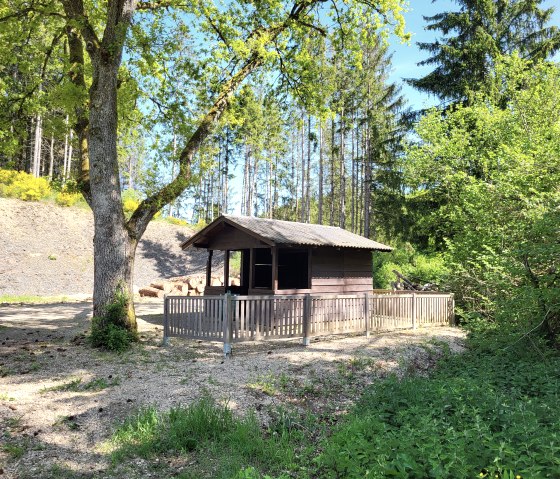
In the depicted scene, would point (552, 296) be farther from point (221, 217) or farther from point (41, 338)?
point (41, 338)

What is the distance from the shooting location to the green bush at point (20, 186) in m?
29.3

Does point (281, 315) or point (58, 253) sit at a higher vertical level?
point (58, 253)

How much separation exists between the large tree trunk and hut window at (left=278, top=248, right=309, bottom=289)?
7541 millimetres

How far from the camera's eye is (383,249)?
16.0 m

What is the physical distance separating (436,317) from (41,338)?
11.4 m

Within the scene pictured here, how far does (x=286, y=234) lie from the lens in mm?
13383

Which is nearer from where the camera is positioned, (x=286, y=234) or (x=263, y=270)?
(x=286, y=234)

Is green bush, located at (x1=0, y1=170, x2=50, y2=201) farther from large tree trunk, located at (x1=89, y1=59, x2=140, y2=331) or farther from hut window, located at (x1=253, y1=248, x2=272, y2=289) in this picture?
large tree trunk, located at (x1=89, y1=59, x2=140, y2=331)

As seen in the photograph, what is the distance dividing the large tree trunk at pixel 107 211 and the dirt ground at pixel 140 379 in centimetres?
122

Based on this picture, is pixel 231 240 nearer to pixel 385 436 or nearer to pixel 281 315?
pixel 281 315

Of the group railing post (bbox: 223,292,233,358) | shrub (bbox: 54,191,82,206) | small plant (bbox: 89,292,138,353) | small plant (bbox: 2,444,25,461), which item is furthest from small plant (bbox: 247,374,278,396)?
shrub (bbox: 54,191,82,206)

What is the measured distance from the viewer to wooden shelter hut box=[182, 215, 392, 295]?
13.2 metres

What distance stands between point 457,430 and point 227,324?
18.7ft

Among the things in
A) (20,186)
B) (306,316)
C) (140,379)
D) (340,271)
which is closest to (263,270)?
(340,271)
